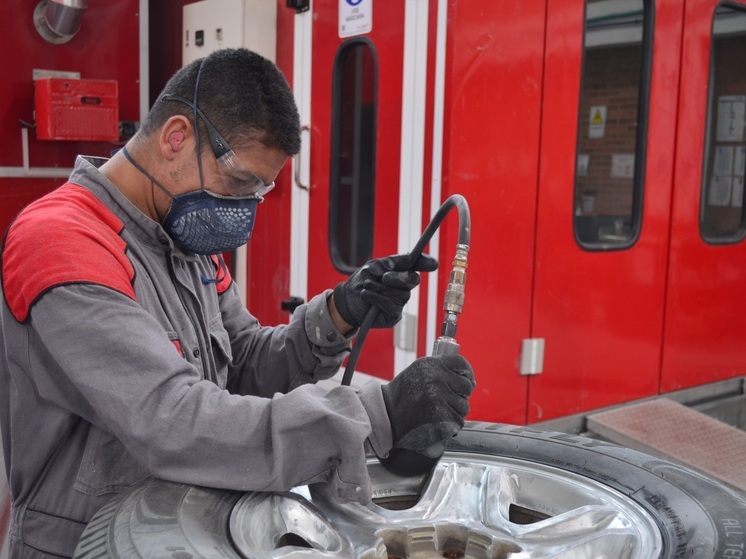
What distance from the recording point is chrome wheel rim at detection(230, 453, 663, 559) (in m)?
1.39

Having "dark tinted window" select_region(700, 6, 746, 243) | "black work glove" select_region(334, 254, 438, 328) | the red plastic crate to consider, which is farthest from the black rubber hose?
"dark tinted window" select_region(700, 6, 746, 243)

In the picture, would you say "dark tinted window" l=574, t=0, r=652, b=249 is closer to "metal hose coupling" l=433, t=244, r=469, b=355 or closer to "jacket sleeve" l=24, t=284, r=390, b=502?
"metal hose coupling" l=433, t=244, r=469, b=355

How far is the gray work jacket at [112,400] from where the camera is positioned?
1278mm

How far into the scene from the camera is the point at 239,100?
1555 mm

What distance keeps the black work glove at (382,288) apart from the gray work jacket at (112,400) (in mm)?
423

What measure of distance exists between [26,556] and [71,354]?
1.42 ft

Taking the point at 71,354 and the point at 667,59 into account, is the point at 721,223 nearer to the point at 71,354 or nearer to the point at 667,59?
the point at 667,59

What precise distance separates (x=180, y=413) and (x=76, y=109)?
2641mm

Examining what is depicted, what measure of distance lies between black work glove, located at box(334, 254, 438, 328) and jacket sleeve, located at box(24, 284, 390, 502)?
51 cm

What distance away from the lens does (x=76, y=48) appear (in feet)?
12.2

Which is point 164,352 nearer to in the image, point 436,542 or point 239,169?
point 239,169

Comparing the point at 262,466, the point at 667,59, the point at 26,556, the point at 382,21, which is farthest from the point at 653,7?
the point at 26,556

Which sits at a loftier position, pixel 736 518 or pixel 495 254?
pixel 495 254

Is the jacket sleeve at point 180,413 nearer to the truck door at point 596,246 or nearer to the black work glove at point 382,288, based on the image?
the black work glove at point 382,288
